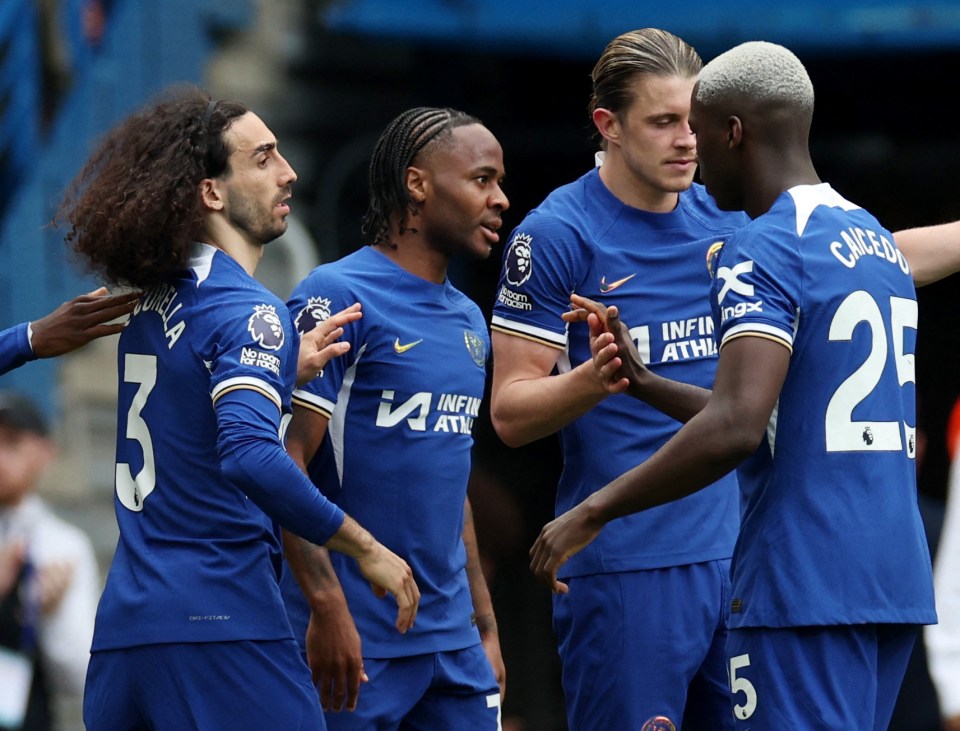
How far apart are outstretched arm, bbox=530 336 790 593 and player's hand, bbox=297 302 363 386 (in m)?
0.94

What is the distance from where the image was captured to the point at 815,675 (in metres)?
4.16

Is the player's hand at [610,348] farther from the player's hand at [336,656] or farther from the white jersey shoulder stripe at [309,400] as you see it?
the player's hand at [336,656]

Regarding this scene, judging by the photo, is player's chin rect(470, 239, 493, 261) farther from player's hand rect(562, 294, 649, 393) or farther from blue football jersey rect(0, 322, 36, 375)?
blue football jersey rect(0, 322, 36, 375)

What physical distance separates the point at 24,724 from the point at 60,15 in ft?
15.5

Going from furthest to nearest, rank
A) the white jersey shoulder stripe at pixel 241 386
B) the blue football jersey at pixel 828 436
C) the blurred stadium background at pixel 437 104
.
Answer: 1. the blurred stadium background at pixel 437 104
2. the white jersey shoulder stripe at pixel 241 386
3. the blue football jersey at pixel 828 436

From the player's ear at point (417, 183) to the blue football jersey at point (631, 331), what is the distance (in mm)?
334

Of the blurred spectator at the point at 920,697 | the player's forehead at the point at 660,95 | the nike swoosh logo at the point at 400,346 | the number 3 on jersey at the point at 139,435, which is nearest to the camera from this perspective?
the number 3 on jersey at the point at 139,435

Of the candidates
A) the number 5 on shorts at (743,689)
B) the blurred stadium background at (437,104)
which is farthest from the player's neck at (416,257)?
the blurred stadium background at (437,104)

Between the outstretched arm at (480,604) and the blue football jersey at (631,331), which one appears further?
the outstretched arm at (480,604)

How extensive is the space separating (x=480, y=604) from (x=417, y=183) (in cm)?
132

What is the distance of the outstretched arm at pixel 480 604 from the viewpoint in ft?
18.0

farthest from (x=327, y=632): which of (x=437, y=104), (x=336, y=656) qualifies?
(x=437, y=104)

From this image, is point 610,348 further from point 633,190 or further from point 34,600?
point 34,600

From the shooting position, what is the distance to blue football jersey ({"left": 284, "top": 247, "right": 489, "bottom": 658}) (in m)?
5.02
